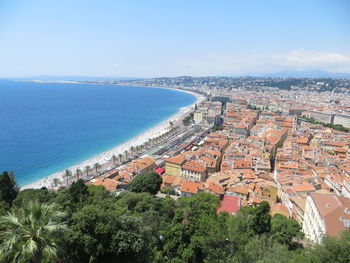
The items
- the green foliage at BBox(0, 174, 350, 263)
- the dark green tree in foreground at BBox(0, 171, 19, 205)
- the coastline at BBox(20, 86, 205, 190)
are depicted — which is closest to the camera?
the green foliage at BBox(0, 174, 350, 263)

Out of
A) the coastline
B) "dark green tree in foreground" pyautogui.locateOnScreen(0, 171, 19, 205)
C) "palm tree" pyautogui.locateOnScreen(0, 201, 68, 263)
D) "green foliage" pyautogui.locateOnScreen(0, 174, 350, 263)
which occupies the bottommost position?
the coastline

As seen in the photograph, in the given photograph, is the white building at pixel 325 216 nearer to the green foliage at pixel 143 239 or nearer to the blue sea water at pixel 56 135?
the green foliage at pixel 143 239

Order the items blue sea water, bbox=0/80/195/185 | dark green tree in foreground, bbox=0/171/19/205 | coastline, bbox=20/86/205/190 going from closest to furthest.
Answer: dark green tree in foreground, bbox=0/171/19/205
coastline, bbox=20/86/205/190
blue sea water, bbox=0/80/195/185

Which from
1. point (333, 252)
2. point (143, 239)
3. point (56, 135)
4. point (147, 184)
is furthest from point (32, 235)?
point (56, 135)

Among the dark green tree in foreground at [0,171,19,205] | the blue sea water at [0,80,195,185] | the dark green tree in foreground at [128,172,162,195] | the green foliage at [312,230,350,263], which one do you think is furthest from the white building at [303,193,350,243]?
the blue sea water at [0,80,195,185]

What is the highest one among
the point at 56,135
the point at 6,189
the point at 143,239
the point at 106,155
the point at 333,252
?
the point at 333,252

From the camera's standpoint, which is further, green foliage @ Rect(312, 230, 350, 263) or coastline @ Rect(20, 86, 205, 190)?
coastline @ Rect(20, 86, 205, 190)

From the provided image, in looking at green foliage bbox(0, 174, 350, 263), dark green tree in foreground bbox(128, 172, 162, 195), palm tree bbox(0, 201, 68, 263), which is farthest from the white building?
dark green tree in foreground bbox(128, 172, 162, 195)

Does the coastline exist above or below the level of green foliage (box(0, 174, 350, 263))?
below

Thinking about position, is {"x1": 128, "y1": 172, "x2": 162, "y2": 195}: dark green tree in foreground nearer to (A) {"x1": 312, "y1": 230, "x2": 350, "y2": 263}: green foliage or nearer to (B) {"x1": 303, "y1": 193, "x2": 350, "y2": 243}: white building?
(B) {"x1": 303, "y1": 193, "x2": 350, "y2": 243}: white building

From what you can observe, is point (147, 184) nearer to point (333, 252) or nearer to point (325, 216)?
point (325, 216)
